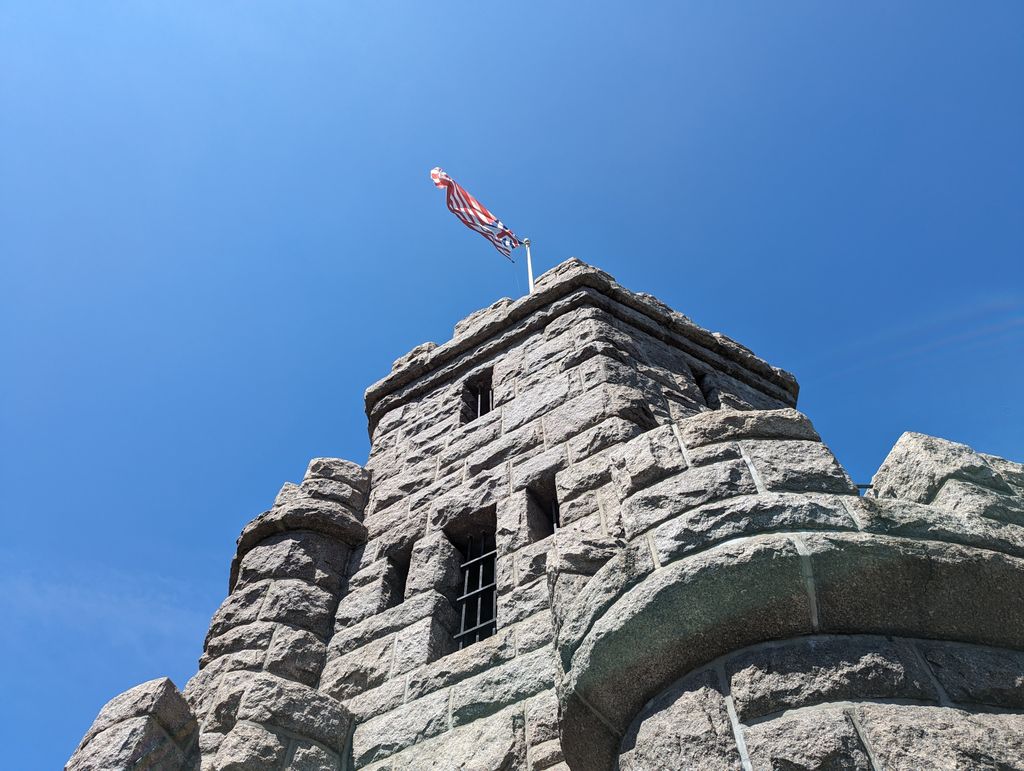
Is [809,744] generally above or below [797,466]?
below

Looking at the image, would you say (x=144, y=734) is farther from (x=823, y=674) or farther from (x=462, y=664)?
(x=823, y=674)

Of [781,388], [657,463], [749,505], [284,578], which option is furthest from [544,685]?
[781,388]

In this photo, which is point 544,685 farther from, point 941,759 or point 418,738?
point 941,759

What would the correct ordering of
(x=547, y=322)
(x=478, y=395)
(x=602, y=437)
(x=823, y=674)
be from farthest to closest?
(x=478, y=395) < (x=547, y=322) < (x=602, y=437) < (x=823, y=674)

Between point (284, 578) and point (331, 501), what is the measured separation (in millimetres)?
852

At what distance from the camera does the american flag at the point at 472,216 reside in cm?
1355

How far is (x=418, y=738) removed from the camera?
184 inches

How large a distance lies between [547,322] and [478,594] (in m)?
3.00

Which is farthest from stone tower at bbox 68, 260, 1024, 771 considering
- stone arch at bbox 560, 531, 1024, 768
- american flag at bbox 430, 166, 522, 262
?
american flag at bbox 430, 166, 522, 262

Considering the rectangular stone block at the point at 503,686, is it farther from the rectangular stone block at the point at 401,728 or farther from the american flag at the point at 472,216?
the american flag at the point at 472,216

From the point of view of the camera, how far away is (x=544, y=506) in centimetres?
593

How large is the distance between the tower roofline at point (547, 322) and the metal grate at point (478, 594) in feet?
8.45

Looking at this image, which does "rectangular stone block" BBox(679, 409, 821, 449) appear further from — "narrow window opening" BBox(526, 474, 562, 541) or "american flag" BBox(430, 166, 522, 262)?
"american flag" BBox(430, 166, 522, 262)

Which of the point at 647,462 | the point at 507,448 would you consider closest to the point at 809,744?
the point at 647,462
